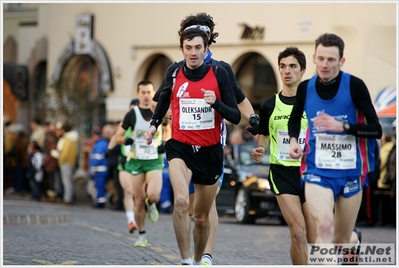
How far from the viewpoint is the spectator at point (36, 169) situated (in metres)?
28.6

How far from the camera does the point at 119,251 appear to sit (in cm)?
1288

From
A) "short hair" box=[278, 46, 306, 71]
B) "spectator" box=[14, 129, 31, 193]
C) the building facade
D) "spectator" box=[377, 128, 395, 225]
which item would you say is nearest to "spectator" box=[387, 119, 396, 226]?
"spectator" box=[377, 128, 395, 225]

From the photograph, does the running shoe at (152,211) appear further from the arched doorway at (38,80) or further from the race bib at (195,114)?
the arched doorway at (38,80)

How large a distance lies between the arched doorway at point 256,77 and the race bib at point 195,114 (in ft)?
71.2

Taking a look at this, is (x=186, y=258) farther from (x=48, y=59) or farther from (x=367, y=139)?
(x=48, y=59)

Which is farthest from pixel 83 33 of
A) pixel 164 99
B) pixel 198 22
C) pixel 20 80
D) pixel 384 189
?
pixel 164 99

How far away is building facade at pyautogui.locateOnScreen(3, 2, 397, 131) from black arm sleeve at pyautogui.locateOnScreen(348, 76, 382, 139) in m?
20.2

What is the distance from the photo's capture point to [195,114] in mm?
9812

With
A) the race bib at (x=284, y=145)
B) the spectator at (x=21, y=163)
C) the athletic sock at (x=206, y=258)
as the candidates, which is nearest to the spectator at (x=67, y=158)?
the spectator at (x=21, y=163)

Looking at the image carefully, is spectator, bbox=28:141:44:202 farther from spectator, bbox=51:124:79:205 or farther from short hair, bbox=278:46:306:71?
short hair, bbox=278:46:306:71

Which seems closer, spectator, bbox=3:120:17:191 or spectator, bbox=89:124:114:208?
spectator, bbox=89:124:114:208

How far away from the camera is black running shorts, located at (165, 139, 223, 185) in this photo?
32.3ft

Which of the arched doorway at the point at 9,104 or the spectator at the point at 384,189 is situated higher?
the arched doorway at the point at 9,104

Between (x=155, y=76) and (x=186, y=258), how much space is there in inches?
1043
